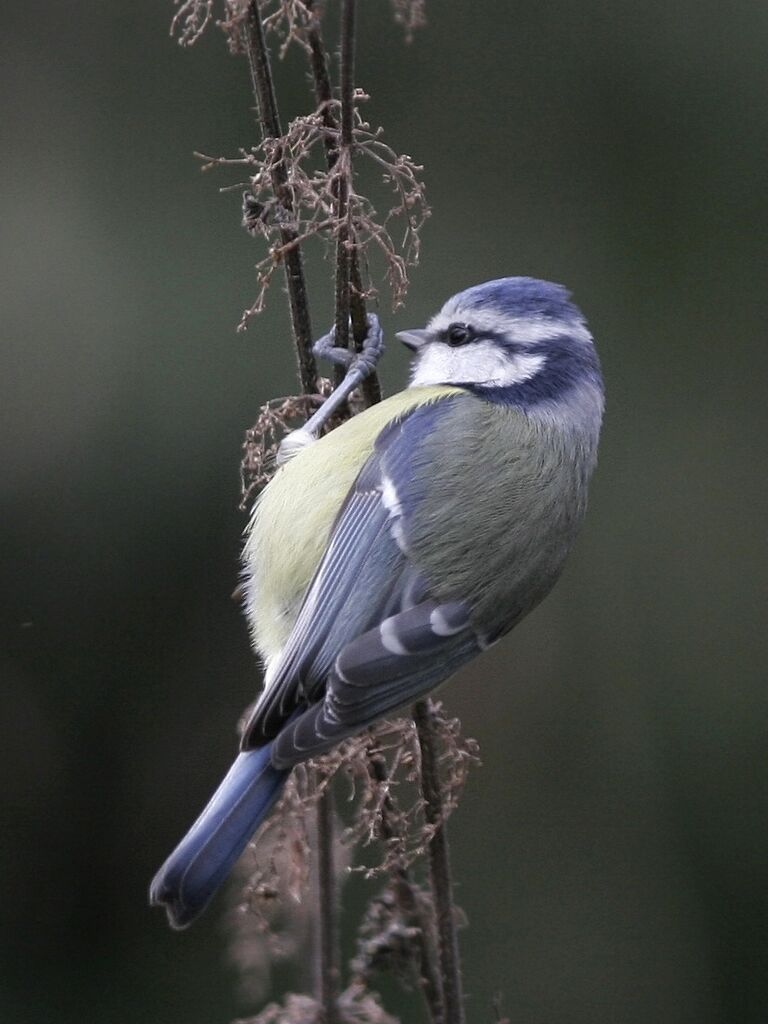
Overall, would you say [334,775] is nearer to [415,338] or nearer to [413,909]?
[413,909]

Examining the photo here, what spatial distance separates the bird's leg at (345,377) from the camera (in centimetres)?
Answer: 143

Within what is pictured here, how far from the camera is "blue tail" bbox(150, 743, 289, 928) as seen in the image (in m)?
1.35

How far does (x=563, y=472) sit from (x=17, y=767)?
142 cm

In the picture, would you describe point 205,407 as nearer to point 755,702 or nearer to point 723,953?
point 755,702

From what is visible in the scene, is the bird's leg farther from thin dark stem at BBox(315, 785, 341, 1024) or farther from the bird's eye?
thin dark stem at BBox(315, 785, 341, 1024)

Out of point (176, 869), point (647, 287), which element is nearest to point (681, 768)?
point (647, 287)

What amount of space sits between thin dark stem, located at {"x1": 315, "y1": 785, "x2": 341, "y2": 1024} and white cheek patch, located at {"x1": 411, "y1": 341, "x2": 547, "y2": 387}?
77cm

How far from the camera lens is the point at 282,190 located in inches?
48.5

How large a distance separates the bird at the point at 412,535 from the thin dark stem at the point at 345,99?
0.26 meters

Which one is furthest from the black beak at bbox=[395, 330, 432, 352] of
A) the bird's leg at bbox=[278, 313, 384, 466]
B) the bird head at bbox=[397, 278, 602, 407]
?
the bird's leg at bbox=[278, 313, 384, 466]

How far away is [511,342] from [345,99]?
676 millimetres

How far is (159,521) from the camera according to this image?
265 centimetres

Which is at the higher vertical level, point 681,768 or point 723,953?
point 681,768

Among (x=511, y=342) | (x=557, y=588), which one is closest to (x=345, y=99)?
(x=511, y=342)
